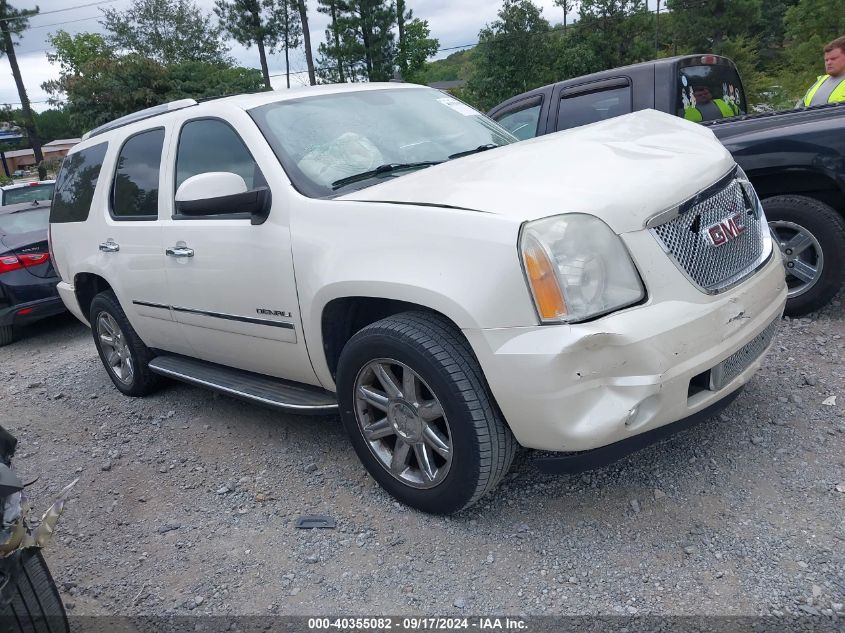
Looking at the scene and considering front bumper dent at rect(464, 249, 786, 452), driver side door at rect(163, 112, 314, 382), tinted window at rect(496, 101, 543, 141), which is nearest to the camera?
front bumper dent at rect(464, 249, 786, 452)

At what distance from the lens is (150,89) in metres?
31.3

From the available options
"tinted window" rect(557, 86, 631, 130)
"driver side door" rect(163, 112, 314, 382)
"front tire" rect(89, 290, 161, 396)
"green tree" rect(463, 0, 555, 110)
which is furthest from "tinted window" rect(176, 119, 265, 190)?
"green tree" rect(463, 0, 555, 110)

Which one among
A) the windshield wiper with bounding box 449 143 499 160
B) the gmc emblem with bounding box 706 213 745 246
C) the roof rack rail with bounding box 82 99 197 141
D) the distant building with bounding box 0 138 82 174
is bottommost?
the distant building with bounding box 0 138 82 174

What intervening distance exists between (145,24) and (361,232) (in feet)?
187

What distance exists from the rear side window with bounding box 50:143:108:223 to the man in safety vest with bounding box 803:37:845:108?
18.0 feet

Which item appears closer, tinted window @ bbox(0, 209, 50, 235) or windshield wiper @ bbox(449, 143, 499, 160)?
windshield wiper @ bbox(449, 143, 499, 160)

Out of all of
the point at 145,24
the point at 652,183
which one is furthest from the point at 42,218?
the point at 145,24

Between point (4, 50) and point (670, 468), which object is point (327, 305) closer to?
point (670, 468)

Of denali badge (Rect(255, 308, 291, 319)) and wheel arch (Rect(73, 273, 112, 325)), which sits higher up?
denali badge (Rect(255, 308, 291, 319))

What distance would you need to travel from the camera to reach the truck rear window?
5605mm

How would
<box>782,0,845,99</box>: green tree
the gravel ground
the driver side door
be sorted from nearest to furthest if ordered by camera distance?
the gravel ground, the driver side door, <box>782,0,845,99</box>: green tree

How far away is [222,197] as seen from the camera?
10.4 ft

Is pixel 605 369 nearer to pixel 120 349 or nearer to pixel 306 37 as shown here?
pixel 120 349

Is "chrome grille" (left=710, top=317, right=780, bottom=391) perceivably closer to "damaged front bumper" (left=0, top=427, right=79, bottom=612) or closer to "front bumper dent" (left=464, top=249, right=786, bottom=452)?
"front bumper dent" (left=464, top=249, right=786, bottom=452)
